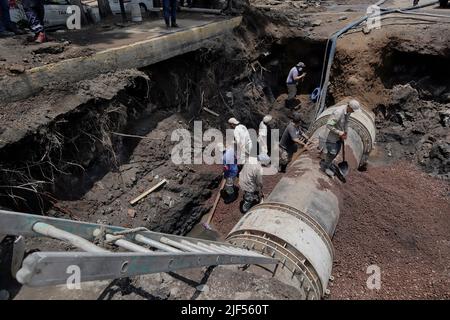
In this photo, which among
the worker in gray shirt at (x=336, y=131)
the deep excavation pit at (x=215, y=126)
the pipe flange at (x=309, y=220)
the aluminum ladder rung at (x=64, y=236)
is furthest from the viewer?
the worker in gray shirt at (x=336, y=131)

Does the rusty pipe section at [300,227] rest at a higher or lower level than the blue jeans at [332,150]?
lower

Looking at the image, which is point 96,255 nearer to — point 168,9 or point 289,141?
point 289,141

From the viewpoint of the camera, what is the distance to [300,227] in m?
5.03

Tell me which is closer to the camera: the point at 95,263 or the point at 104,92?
the point at 95,263

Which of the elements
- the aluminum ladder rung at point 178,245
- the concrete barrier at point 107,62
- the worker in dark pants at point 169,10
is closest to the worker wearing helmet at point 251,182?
the concrete barrier at point 107,62

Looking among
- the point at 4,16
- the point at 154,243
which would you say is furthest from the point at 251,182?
the point at 4,16

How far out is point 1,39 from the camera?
7.25 m

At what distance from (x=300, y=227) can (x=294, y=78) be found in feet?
20.3

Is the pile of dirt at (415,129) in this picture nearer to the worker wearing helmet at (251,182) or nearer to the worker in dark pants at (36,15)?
the worker wearing helmet at (251,182)

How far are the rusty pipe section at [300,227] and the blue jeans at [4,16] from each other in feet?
22.1

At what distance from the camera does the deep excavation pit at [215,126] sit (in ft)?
18.4
